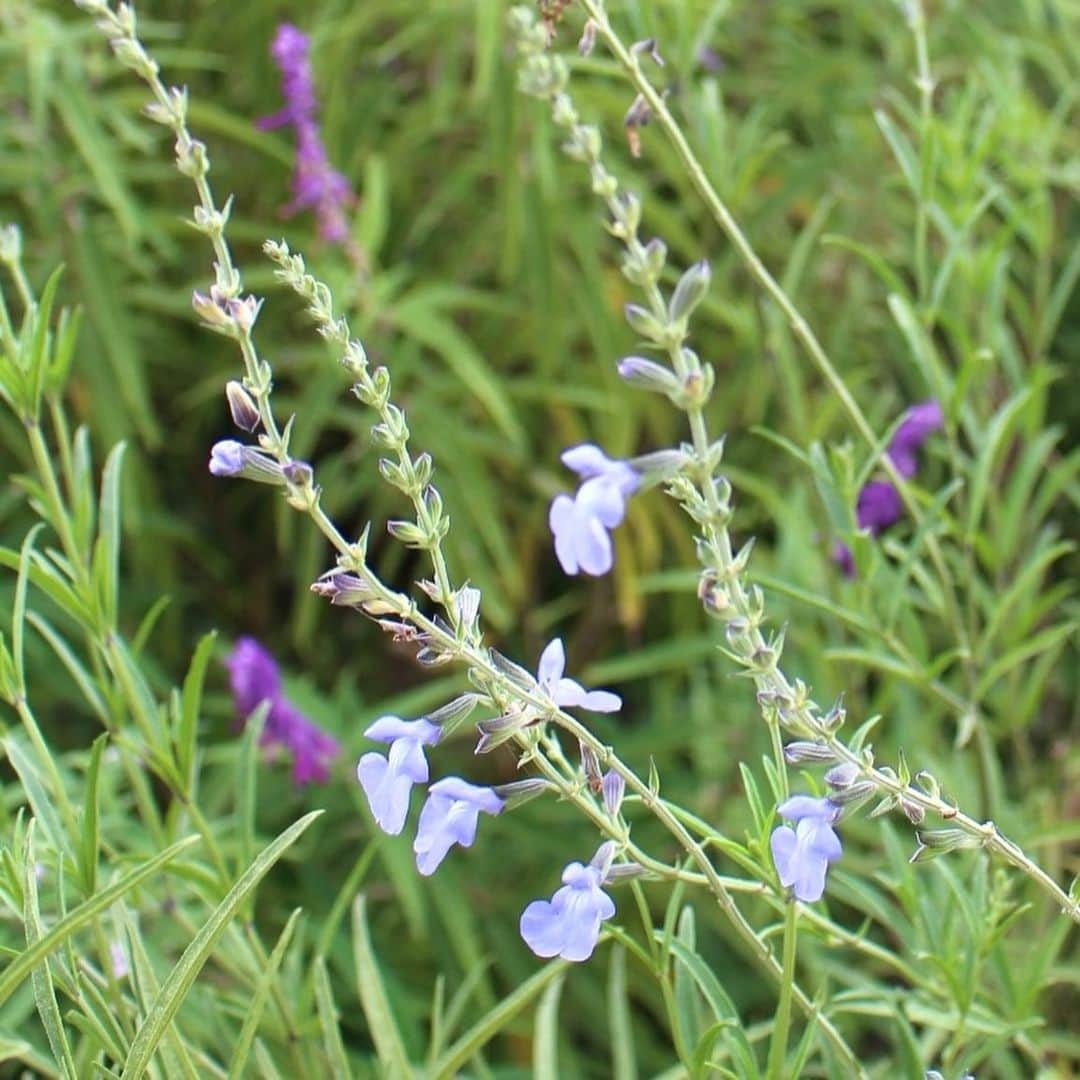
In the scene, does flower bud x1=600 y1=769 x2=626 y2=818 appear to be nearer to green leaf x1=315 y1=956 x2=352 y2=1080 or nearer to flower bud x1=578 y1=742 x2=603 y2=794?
flower bud x1=578 y1=742 x2=603 y2=794

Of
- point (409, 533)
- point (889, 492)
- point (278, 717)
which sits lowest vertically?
point (278, 717)

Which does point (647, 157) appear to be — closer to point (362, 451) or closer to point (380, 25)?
point (380, 25)

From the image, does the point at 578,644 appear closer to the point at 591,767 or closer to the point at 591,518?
the point at 591,767

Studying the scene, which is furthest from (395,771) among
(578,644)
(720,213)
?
(578,644)

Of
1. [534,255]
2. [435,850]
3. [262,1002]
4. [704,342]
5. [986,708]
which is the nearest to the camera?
[435,850]

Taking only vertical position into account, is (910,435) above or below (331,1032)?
above

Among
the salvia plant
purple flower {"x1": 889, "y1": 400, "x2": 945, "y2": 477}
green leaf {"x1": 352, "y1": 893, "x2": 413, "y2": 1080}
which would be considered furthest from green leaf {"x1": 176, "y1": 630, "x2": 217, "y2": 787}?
purple flower {"x1": 889, "y1": 400, "x2": 945, "y2": 477}

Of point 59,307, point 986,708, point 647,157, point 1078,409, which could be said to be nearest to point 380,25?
point 647,157
